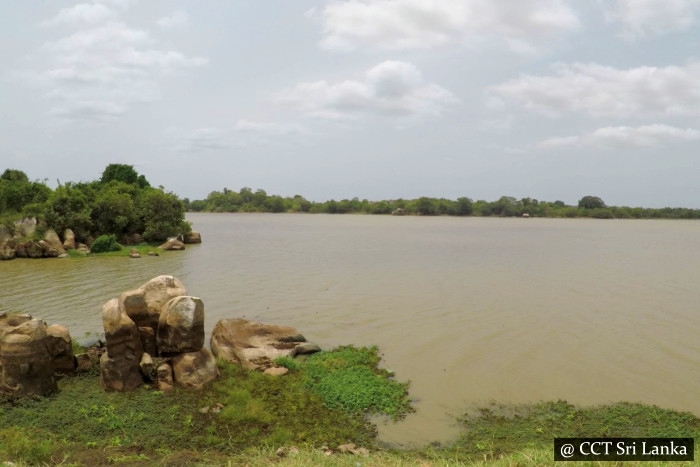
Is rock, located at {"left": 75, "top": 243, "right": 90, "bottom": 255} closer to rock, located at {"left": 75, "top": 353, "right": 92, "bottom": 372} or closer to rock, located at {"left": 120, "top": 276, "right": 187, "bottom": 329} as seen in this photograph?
rock, located at {"left": 75, "top": 353, "right": 92, "bottom": 372}

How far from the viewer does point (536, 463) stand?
5.73 metres

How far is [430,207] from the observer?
13388 cm

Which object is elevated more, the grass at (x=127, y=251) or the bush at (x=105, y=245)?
the bush at (x=105, y=245)

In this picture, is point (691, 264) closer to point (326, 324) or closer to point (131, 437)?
point (326, 324)

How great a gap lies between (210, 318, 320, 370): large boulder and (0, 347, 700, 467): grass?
104 cm

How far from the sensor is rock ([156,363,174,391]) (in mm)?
9125

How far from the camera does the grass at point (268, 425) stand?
21.8 feet

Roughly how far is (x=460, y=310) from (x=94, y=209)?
1236 inches

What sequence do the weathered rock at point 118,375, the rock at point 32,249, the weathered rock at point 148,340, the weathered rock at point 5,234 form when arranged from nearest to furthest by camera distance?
the weathered rock at point 118,375, the weathered rock at point 148,340, the rock at point 32,249, the weathered rock at point 5,234

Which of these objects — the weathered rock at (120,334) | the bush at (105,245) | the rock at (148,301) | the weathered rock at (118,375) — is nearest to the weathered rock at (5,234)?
the bush at (105,245)

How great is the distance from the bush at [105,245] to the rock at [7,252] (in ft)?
14.9

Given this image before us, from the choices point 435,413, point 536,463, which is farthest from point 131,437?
point 536,463

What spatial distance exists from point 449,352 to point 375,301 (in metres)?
6.36

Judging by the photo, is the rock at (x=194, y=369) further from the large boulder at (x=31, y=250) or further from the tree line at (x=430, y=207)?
the tree line at (x=430, y=207)
